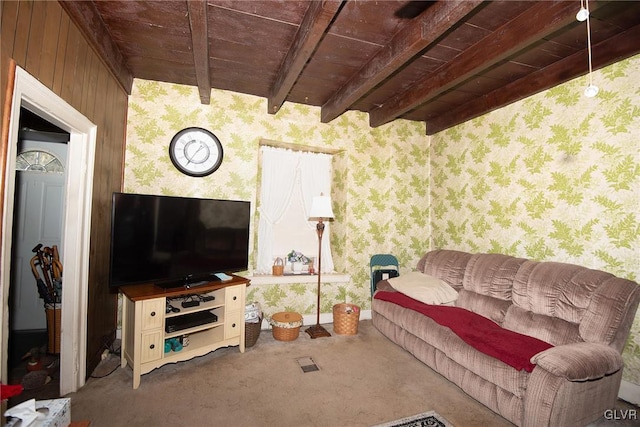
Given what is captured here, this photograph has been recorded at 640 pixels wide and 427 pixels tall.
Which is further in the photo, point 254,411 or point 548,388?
point 254,411

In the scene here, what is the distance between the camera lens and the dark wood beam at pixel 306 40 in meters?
1.77

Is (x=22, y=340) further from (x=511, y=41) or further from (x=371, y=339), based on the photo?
(x=511, y=41)

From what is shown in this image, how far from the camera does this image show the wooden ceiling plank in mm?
1778

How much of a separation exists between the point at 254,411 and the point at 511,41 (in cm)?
306

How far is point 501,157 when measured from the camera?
3.17m

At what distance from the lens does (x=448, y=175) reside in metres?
3.86

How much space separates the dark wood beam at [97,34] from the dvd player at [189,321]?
2.20m

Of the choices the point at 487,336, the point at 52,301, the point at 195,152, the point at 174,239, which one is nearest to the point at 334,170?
the point at 195,152

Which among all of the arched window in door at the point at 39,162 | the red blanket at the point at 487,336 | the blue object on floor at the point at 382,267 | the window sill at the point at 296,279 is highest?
the arched window in door at the point at 39,162

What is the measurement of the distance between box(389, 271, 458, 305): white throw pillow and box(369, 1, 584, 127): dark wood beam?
1.87 meters

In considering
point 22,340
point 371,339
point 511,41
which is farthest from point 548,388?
point 22,340

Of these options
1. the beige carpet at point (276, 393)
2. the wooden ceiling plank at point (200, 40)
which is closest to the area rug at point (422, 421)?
the beige carpet at point (276, 393)

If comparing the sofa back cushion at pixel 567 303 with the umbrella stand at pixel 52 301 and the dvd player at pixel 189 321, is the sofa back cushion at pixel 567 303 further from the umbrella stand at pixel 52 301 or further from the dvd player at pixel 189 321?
the umbrella stand at pixel 52 301

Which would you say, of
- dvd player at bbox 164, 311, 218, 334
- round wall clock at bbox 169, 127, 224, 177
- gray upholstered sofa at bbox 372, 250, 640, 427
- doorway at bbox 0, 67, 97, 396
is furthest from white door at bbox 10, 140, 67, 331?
gray upholstered sofa at bbox 372, 250, 640, 427
